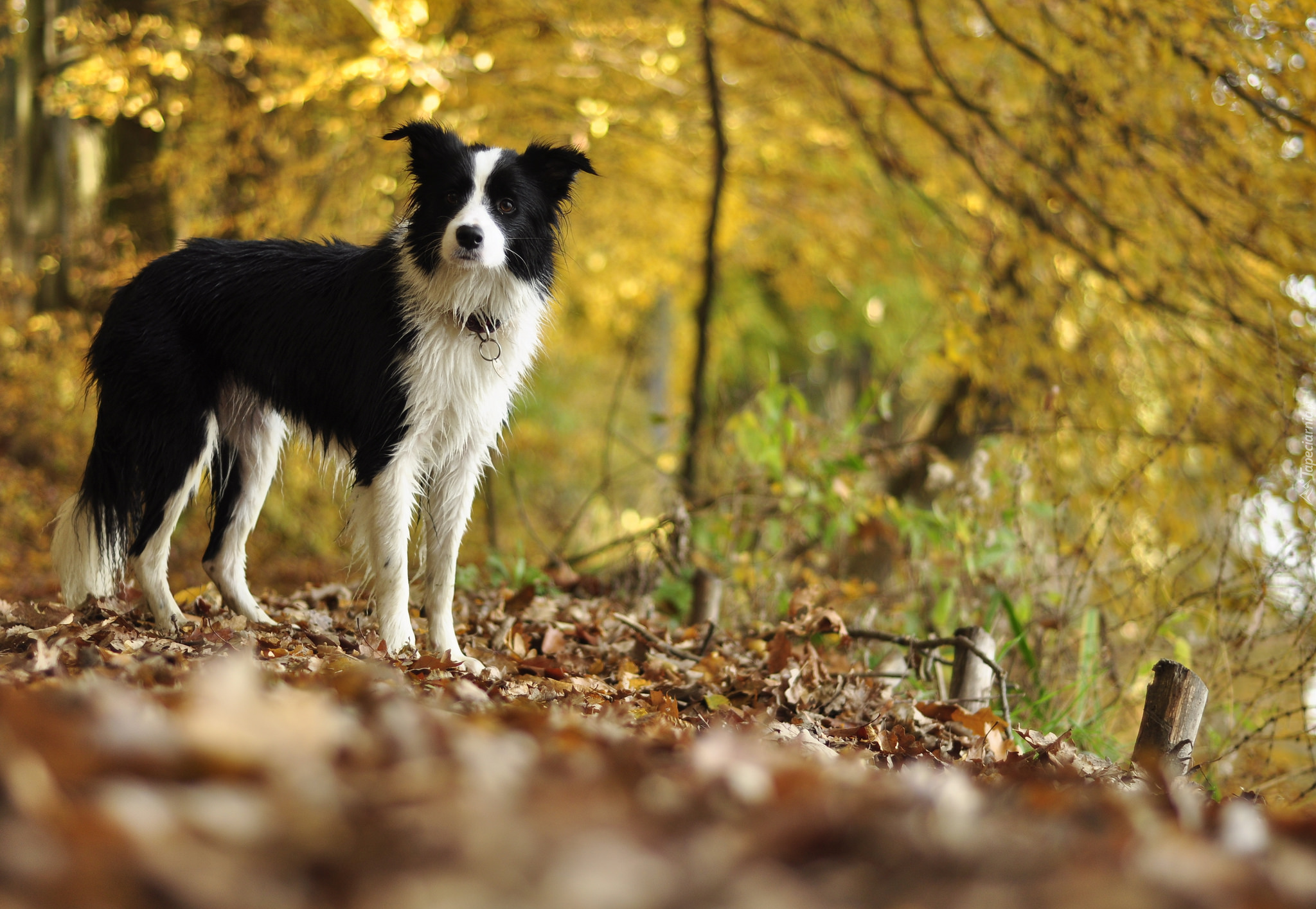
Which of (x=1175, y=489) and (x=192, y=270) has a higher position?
(x=192, y=270)

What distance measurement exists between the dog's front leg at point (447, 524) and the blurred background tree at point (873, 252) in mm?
771

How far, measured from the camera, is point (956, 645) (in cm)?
376

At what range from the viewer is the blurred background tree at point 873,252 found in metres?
4.50

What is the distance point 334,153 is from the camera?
353 inches

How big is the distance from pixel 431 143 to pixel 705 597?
233 cm

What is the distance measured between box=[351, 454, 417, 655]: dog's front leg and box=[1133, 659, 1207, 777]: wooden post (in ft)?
8.24

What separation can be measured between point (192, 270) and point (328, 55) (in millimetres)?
4090

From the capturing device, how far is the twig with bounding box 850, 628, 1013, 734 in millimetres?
3531

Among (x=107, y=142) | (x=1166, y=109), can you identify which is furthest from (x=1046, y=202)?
(x=107, y=142)

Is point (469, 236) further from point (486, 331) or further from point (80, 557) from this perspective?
point (80, 557)

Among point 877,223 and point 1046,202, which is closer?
point 1046,202

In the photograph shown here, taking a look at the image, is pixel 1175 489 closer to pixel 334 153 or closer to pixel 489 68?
pixel 489 68

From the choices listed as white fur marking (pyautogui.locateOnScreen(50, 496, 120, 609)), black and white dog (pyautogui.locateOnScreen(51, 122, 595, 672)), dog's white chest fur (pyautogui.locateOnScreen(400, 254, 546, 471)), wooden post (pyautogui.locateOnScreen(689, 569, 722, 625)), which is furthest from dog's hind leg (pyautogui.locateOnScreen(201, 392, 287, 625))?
wooden post (pyautogui.locateOnScreen(689, 569, 722, 625))

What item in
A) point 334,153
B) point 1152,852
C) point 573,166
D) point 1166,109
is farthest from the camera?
point 334,153
